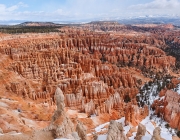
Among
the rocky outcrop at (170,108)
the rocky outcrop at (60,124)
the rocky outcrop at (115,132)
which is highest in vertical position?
the rocky outcrop at (60,124)

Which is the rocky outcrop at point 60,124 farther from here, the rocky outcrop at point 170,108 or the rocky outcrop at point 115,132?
the rocky outcrop at point 170,108

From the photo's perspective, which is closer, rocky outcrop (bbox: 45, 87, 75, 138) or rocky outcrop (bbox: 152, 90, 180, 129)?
rocky outcrop (bbox: 45, 87, 75, 138)

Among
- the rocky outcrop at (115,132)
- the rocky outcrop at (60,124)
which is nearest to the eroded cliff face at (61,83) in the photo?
the rocky outcrop at (60,124)

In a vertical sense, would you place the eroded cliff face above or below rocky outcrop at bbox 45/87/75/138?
below

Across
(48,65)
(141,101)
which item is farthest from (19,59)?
(141,101)

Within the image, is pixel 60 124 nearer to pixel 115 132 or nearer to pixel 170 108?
pixel 115 132

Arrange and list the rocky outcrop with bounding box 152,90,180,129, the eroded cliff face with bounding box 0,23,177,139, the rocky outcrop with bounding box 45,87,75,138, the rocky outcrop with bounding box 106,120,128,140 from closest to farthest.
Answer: the rocky outcrop with bounding box 45,87,75,138 < the rocky outcrop with bounding box 106,120,128,140 < the rocky outcrop with bounding box 152,90,180,129 < the eroded cliff face with bounding box 0,23,177,139

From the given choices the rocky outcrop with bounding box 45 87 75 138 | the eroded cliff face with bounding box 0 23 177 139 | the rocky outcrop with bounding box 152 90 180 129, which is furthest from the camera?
the eroded cliff face with bounding box 0 23 177 139

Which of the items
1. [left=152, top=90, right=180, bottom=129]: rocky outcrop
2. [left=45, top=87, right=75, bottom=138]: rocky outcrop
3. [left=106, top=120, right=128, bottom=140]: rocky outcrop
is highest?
[left=45, top=87, right=75, bottom=138]: rocky outcrop

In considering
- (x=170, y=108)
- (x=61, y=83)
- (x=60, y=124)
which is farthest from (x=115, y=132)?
(x=61, y=83)

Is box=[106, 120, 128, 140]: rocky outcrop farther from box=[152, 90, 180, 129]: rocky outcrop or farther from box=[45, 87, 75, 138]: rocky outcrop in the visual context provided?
box=[152, 90, 180, 129]: rocky outcrop

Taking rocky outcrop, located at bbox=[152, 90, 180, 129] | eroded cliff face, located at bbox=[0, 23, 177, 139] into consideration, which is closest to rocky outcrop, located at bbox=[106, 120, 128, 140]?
eroded cliff face, located at bbox=[0, 23, 177, 139]

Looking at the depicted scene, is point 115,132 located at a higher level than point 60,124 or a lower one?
lower
